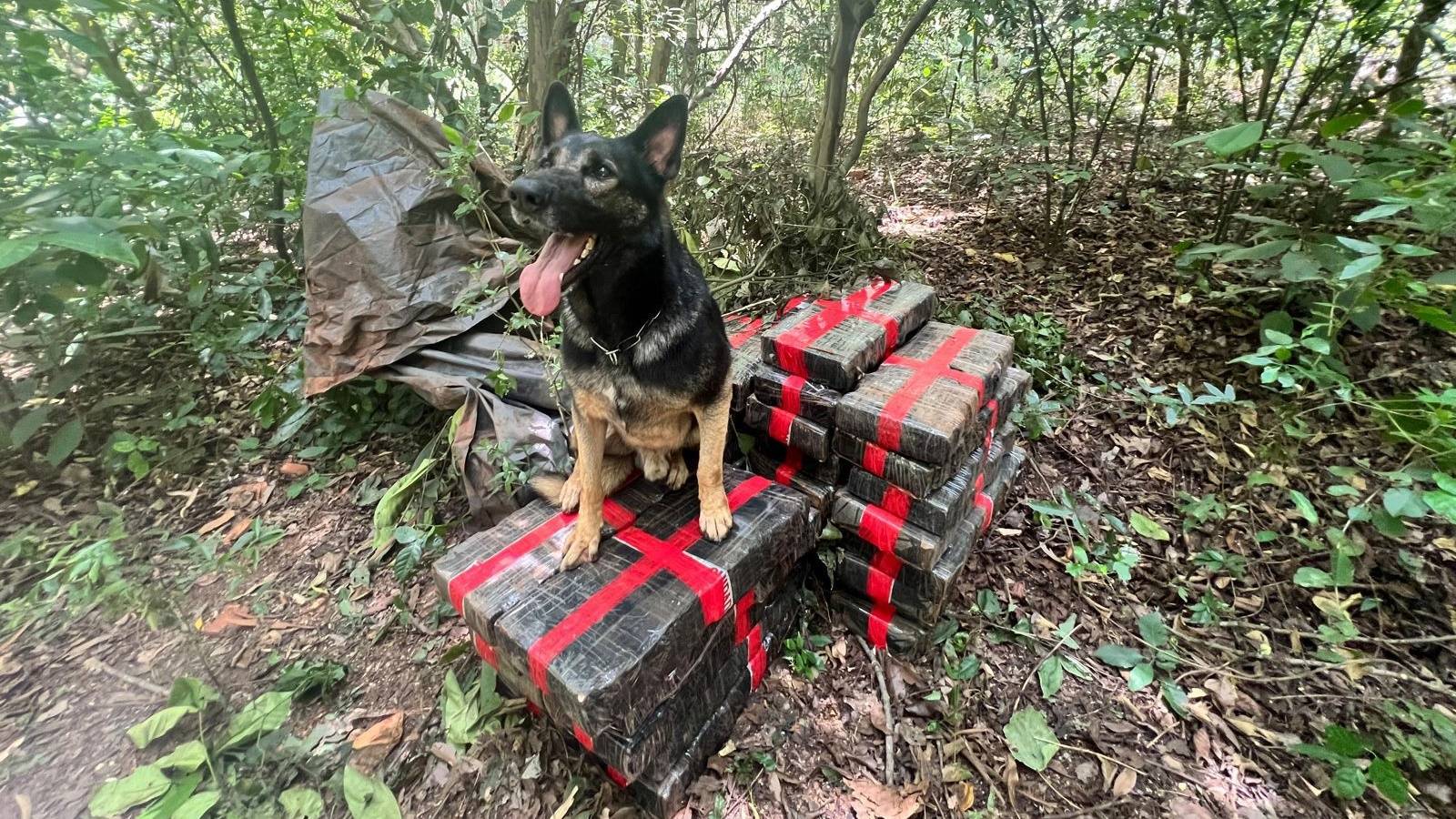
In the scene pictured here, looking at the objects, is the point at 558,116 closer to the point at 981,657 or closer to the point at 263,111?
the point at 981,657

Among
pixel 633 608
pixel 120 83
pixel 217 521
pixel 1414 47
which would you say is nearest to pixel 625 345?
pixel 633 608

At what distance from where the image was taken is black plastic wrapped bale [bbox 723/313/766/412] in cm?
271

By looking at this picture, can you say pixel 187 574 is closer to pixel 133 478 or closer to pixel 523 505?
pixel 133 478

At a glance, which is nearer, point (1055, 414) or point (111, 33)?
point (1055, 414)

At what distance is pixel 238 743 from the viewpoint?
2188 millimetres

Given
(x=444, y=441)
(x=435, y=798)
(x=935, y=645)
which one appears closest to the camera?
(x=435, y=798)

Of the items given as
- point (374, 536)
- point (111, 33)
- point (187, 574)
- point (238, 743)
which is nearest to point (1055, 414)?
point (374, 536)

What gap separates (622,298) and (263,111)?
4104 millimetres

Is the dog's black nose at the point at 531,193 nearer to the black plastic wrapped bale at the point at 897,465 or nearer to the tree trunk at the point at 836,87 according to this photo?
the black plastic wrapped bale at the point at 897,465

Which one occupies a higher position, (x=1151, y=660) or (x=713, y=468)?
(x=713, y=468)

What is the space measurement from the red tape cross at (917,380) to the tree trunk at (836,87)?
1653 millimetres

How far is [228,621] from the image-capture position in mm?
2787

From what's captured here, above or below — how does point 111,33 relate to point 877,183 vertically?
above

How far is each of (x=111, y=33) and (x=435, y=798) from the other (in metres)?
6.07
